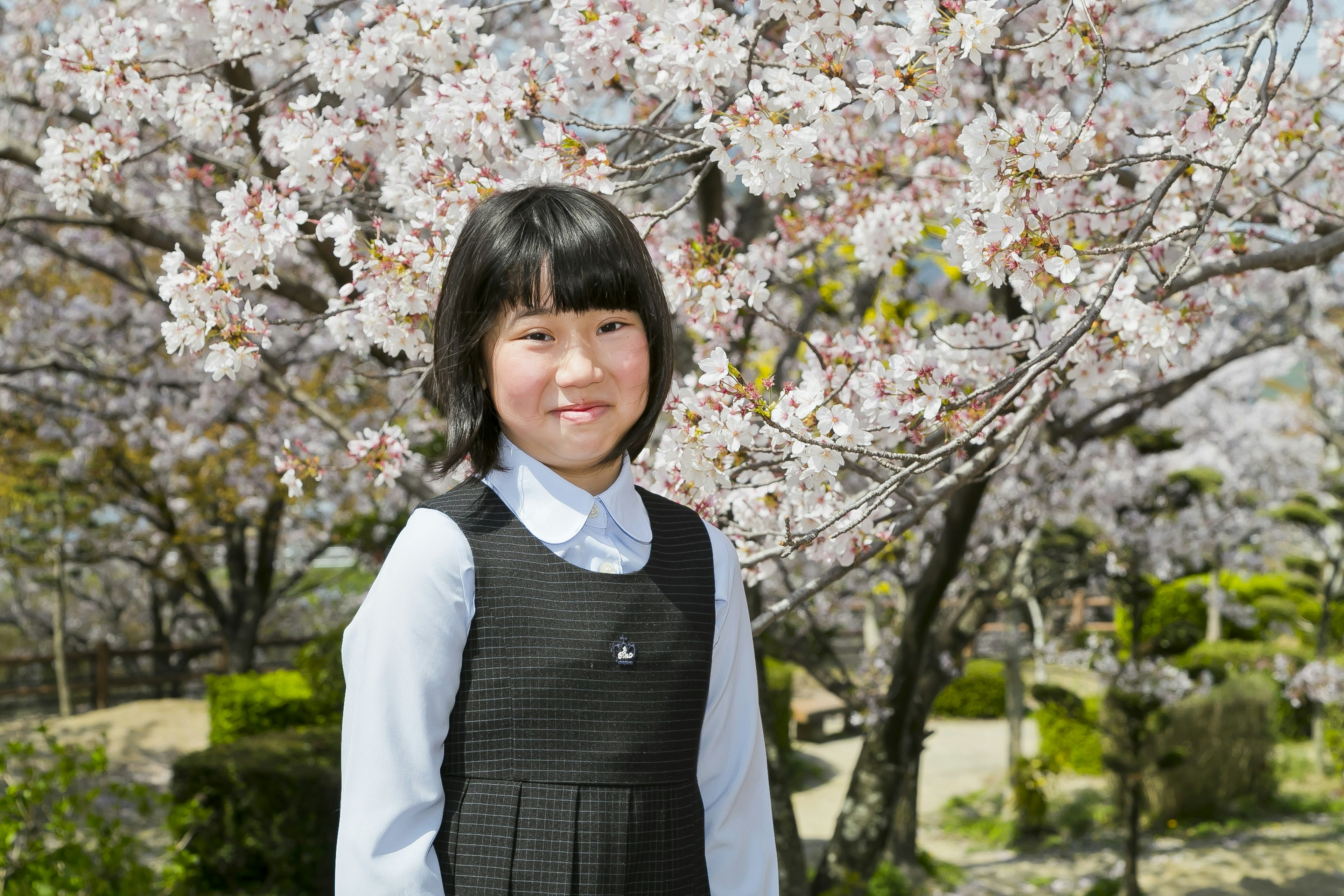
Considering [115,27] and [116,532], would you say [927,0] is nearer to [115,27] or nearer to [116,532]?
[115,27]

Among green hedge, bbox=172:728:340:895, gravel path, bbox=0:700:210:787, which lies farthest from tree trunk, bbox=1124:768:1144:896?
gravel path, bbox=0:700:210:787

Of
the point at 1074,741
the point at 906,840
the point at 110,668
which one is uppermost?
the point at 110,668

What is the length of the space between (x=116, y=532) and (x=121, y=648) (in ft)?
5.97

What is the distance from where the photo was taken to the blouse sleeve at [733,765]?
1.35 meters

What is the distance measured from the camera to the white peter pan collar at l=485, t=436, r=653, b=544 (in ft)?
4.30

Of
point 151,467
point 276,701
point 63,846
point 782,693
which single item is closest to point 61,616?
point 151,467

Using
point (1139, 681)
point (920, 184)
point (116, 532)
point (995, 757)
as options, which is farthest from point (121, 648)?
point (920, 184)

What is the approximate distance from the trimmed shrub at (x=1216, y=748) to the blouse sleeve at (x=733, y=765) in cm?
797

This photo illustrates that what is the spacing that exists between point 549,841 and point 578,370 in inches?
21.8

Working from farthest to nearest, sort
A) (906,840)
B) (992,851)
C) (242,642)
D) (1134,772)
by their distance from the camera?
(242,642)
(992,851)
(906,840)
(1134,772)

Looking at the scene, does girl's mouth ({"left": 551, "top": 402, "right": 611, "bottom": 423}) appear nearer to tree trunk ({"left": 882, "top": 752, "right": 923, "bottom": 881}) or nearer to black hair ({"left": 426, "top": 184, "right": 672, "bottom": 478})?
black hair ({"left": 426, "top": 184, "right": 672, "bottom": 478})

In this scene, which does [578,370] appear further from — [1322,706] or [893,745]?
[1322,706]

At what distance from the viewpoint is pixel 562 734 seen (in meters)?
1.21

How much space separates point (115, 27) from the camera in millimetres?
2449
